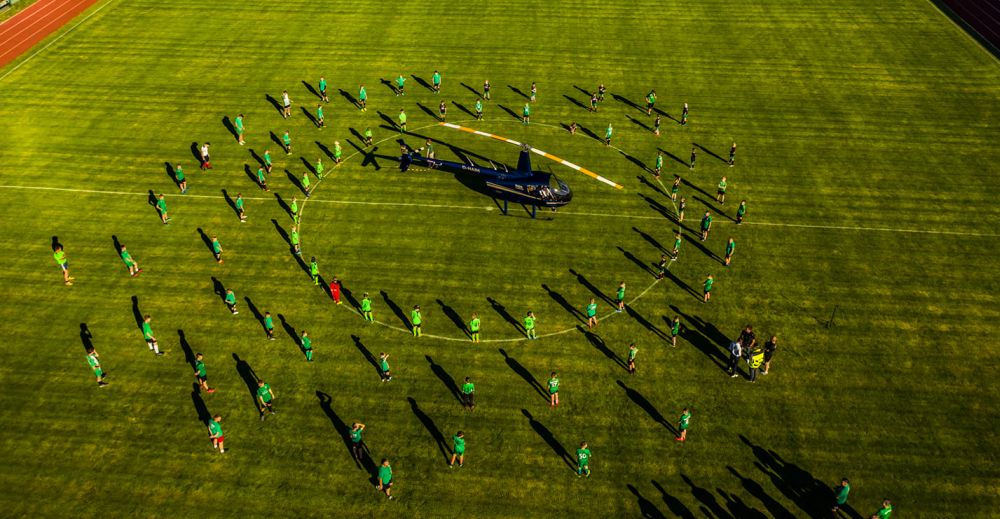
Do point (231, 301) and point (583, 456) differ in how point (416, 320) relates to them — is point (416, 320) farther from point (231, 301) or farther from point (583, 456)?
point (583, 456)

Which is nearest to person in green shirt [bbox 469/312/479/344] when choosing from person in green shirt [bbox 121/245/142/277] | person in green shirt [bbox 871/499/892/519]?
person in green shirt [bbox 871/499/892/519]

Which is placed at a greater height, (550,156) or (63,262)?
(550,156)

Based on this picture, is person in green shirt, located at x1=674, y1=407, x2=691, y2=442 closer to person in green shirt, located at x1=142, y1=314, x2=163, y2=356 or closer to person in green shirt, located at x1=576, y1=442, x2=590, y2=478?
person in green shirt, located at x1=576, y1=442, x2=590, y2=478

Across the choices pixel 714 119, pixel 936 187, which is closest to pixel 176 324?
pixel 714 119

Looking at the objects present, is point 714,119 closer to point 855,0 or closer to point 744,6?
point 744,6

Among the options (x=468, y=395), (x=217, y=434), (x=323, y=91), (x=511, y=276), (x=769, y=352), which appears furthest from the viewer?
(x=323, y=91)

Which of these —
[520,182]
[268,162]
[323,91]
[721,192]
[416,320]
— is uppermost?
[323,91]

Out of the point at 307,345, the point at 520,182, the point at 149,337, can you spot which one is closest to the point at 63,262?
the point at 149,337
